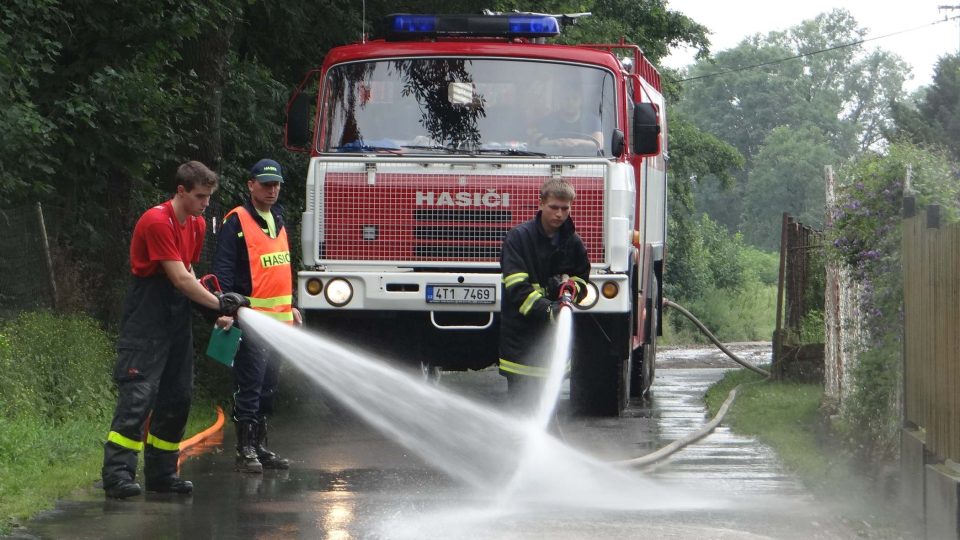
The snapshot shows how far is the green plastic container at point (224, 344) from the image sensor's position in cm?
882

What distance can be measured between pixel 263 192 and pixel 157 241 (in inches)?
56.0

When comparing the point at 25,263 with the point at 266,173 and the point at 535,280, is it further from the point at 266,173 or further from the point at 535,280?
the point at 535,280

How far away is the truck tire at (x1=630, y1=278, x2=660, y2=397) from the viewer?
49.9 feet

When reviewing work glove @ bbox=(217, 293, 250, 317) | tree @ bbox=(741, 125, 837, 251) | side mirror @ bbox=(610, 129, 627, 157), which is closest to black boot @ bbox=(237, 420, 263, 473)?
work glove @ bbox=(217, 293, 250, 317)

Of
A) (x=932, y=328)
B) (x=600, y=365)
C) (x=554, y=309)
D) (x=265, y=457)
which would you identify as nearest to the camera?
(x=932, y=328)

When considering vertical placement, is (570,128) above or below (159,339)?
above

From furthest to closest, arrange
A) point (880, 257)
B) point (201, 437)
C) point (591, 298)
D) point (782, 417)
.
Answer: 1. point (782, 417)
2. point (591, 298)
3. point (201, 437)
4. point (880, 257)

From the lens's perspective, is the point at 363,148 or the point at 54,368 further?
the point at 363,148

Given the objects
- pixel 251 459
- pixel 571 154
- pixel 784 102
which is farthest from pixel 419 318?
pixel 784 102

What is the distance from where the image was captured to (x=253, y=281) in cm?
967

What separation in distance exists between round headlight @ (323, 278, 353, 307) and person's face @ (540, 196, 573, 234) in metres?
2.89

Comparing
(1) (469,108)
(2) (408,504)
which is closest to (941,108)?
(1) (469,108)

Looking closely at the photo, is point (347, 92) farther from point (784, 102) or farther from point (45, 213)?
point (784, 102)

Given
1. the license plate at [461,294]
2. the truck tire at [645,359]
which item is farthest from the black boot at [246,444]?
the truck tire at [645,359]
